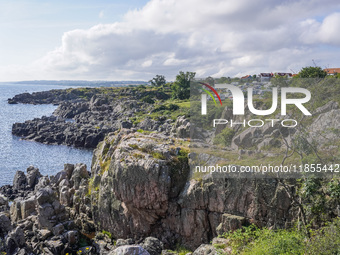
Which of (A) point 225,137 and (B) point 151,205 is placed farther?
(B) point 151,205

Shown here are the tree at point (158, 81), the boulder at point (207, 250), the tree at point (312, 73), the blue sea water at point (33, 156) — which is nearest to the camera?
the boulder at point (207, 250)

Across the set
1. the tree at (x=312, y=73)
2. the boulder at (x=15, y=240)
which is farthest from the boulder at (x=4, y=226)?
the tree at (x=312, y=73)

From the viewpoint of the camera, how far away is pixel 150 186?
2514cm

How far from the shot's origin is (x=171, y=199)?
82.1 feet

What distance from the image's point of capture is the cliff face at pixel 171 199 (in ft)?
70.6

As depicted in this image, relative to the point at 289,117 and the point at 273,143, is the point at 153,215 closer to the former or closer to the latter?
the point at 273,143

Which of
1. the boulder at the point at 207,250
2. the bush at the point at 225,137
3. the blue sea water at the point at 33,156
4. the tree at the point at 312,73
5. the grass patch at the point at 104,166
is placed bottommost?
the blue sea water at the point at 33,156

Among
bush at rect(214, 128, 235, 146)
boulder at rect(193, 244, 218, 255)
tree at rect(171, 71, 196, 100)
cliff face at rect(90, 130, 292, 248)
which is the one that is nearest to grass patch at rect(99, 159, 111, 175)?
cliff face at rect(90, 130, 292, 248)

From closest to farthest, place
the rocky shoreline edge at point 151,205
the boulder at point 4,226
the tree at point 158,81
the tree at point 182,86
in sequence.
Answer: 1. the rocky shoreline edge at point 151,205
2. the boulder at point 4,226
3. the tree at point 182,86
4. the tree at point 158,81

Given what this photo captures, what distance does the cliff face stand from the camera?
21.5 meters

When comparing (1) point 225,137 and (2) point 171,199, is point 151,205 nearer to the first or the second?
(2) point 171,199

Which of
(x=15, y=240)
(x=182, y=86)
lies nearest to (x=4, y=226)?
(x=15, y=240)

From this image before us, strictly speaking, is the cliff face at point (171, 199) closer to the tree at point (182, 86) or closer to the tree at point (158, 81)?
the tree at point (182, 86)

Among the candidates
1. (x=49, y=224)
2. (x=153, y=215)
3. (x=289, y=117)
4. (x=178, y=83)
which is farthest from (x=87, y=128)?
(x=289, y=117)
